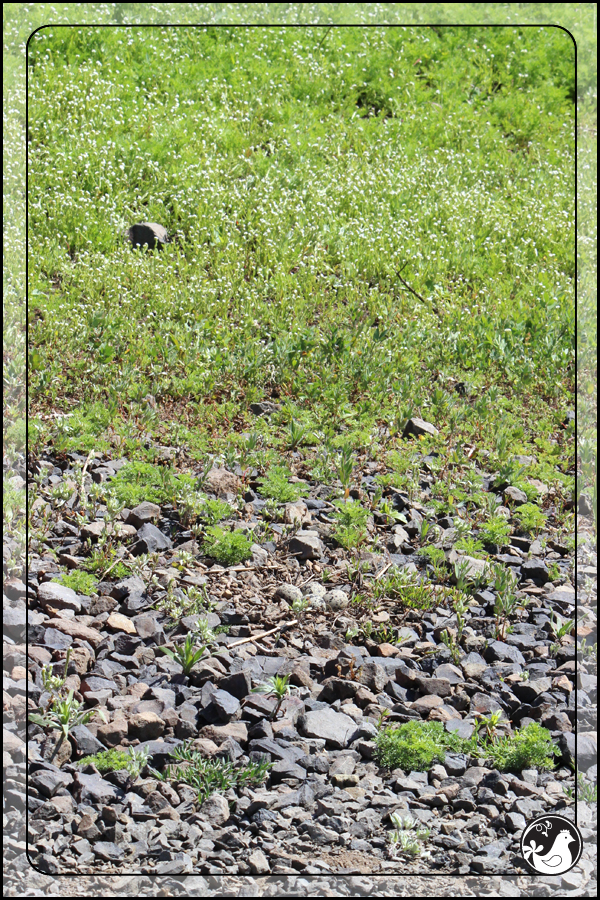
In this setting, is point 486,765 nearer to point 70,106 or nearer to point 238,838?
point 238,838

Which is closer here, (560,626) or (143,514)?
(560,626)

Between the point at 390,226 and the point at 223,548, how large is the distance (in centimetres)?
469

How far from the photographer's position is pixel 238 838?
9.17 feet

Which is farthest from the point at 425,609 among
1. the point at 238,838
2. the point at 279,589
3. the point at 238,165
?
the point at 238,165

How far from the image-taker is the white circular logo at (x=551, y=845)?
2834 mm

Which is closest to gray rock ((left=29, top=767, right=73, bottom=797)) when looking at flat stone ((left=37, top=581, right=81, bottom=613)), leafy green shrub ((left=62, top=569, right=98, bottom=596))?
flat stone ((left=37, top=581, right=81, bottom=613))

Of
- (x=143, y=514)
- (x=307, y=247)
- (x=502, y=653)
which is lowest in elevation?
(x=502, y=653)

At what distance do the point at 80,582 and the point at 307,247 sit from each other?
4.37 m

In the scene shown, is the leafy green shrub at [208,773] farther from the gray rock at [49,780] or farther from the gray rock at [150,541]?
the gray rock at [150,541]

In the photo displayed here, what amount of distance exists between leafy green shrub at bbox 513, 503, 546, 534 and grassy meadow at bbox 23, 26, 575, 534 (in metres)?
0.17

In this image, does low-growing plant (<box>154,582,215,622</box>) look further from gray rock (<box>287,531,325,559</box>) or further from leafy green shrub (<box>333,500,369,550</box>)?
leafy green shrub (<box>333,500,369,550</box>)

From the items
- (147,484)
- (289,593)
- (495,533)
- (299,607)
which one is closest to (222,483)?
(147,484)

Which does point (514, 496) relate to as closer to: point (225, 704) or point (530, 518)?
point (530, 518)

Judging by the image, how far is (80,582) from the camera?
4.14m
